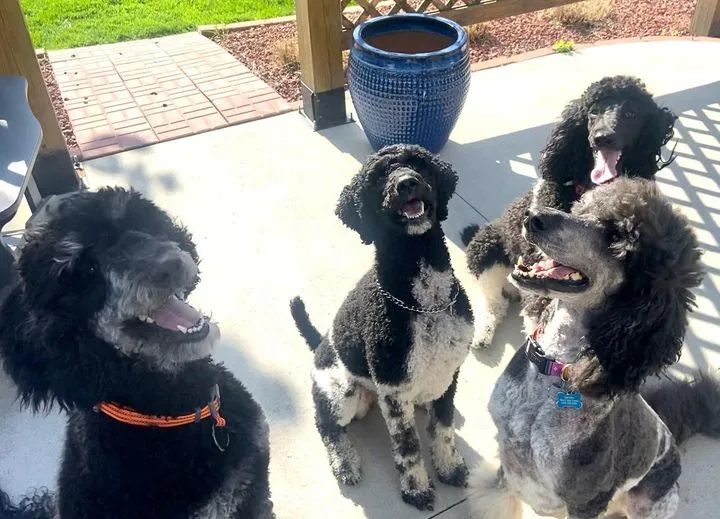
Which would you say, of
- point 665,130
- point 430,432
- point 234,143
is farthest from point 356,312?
point 234,143

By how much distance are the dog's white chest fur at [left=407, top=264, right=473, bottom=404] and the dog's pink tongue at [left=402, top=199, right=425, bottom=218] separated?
220mm

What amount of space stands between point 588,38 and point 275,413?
526 cm

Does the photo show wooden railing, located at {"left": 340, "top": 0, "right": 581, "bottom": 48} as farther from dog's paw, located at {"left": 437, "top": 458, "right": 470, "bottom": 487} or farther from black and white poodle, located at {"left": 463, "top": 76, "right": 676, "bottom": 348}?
dog's paw, located at {"left": 437, "top": 458, "right": 470, "bottom": 487}

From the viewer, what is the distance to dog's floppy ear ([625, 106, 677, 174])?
2938 millimetres

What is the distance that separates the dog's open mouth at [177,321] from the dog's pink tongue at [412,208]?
0.76 m

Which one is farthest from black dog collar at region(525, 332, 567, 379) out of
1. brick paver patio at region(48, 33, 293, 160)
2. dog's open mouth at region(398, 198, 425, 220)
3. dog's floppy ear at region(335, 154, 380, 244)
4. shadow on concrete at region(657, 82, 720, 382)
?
brick paver patio at region(48, 33, 293, 160)

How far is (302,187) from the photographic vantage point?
4262 mm

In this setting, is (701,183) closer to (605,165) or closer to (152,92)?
(605,165)

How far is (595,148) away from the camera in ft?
9.53

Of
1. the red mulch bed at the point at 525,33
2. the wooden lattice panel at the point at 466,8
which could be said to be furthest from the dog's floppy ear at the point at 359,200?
the red mulch bed at the point at 525,33

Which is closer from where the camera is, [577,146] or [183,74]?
[577,146]

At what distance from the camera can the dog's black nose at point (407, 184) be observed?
209 cm

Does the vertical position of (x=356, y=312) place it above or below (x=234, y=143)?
above

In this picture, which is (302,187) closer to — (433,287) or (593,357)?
(433,287)
